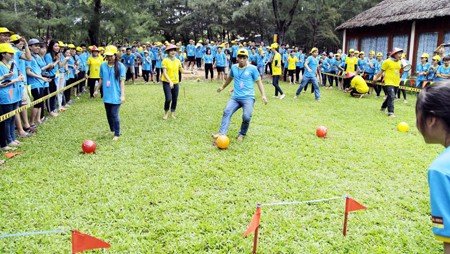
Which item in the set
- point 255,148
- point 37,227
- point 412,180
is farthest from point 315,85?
point 37,227

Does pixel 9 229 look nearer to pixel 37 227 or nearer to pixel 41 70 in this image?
pixel 37 227

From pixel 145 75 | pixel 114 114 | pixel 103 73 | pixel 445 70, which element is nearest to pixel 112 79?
pixel 103 73

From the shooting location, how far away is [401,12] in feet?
66.9

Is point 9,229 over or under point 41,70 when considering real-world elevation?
under

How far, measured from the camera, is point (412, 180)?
575 centimetres

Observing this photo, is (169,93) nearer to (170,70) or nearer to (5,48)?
(170,70)

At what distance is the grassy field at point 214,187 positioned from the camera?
400 centimetres

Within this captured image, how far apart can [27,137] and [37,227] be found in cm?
476

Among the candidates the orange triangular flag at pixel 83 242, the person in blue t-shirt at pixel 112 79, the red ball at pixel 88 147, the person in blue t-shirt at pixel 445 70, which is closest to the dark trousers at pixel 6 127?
the red ball at pixel 88 147

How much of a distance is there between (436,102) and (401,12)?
21.8 m

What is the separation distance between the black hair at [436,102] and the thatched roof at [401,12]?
18520 mm

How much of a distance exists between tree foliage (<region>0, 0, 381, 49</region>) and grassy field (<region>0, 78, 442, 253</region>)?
17.0 meters

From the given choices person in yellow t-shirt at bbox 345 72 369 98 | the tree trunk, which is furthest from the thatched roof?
the tree trunk

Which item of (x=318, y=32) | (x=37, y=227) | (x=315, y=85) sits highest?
(x=318, y=32)
